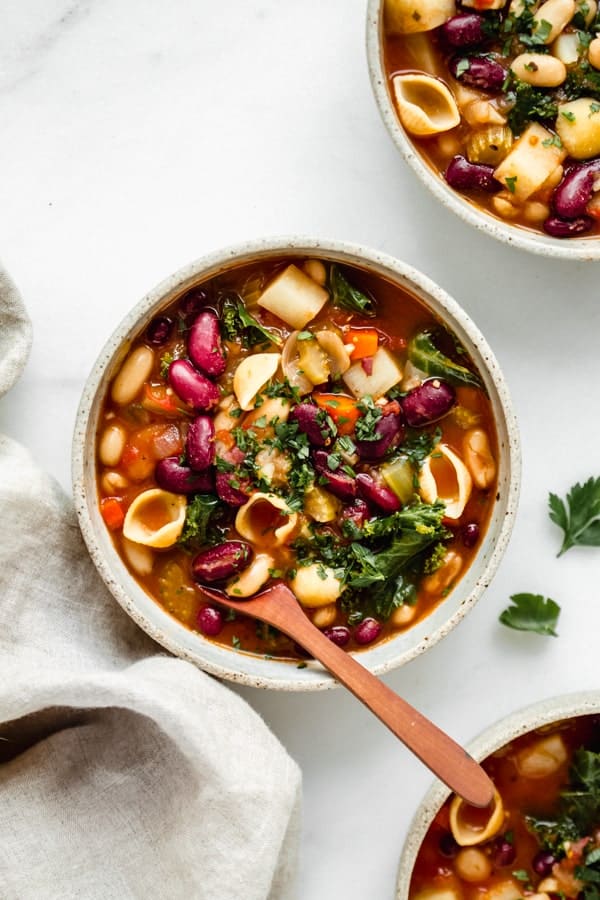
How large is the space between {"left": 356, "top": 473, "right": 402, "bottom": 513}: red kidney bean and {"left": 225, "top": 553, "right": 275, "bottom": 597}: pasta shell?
13.8 inches

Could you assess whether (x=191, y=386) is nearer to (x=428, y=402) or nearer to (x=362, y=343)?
(x=362, y=343)

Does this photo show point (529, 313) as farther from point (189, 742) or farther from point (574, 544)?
point (189, 742)

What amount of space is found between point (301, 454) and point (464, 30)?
4.36 ft

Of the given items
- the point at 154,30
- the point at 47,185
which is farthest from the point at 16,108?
the point at 154,30

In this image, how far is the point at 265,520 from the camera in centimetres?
357

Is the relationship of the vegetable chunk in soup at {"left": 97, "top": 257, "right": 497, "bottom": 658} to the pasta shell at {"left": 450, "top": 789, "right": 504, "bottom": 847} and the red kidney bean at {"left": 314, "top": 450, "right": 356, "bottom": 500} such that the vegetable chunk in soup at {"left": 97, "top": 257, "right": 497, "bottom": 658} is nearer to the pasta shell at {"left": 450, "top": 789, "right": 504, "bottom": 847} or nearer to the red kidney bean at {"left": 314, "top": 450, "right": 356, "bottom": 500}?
the red kidney bean at {"left": 314, "top": 450, "right": 356, "bottom": 500}

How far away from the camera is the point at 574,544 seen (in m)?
3.80

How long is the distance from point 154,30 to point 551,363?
165cm

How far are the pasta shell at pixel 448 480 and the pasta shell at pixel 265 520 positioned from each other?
1.32ft

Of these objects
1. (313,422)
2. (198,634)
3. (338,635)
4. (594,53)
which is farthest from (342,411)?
(594,53)

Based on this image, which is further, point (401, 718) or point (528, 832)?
point (528, 832)

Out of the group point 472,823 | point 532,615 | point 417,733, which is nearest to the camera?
point 417,733

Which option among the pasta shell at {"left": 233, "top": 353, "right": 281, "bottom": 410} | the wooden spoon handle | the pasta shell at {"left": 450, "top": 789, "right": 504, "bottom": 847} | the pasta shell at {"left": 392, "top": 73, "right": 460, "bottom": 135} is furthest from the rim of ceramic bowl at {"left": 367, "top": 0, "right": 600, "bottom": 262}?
the pasta shell at {"left": 450, "top": 789, "right": 504, "bottom": 847}

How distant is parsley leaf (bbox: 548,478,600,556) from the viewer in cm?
378
